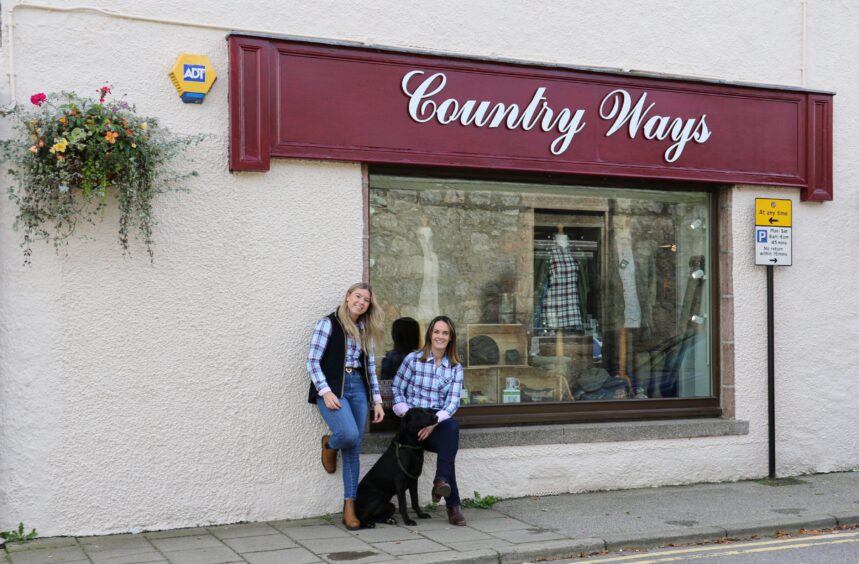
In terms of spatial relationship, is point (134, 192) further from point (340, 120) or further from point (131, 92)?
point (340, 120)

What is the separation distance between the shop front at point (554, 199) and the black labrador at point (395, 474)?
1.23m

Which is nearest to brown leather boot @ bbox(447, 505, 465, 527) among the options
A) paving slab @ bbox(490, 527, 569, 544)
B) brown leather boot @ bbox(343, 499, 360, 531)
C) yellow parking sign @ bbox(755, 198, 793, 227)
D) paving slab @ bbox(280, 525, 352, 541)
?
paving slab @ bbox(490, 527, 569, 544)

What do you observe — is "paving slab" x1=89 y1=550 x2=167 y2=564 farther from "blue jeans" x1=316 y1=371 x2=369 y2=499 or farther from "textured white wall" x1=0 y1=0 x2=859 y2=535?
"blue jeans" x1=316 y1=371 x2=369 y2=499

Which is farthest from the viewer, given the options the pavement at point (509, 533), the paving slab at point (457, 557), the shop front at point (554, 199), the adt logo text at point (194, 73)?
the shop front at point (554, 199)

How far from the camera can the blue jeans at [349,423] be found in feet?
24.0

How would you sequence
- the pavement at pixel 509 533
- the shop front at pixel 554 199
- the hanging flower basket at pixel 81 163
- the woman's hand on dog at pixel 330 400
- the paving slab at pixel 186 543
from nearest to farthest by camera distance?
the pavement at pixel 509 533 → the hanging flower basket at pixel 81 163 → the paving slab at pixel 186 543 → the woman's hand on dog at pixel 330 400 → the shop front at pixel 554 199

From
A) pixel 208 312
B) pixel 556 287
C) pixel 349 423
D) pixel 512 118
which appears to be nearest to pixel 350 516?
pixel 349 423

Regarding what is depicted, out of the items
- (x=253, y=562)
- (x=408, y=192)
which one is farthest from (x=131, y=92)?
(x=253, y=562)

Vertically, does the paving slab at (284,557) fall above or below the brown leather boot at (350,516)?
below

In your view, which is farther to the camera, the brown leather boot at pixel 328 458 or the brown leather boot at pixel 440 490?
the brown leather boot at pixel 328 458

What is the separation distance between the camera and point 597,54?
8.91m

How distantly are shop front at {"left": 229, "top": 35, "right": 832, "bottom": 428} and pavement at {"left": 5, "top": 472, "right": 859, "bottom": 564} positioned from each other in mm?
1030

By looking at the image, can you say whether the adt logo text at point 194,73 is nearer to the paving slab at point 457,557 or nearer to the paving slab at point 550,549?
the paving slab at point 457,557

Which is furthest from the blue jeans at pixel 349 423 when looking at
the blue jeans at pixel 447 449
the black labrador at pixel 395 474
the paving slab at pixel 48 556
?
the paving slab at pixel 48 556
